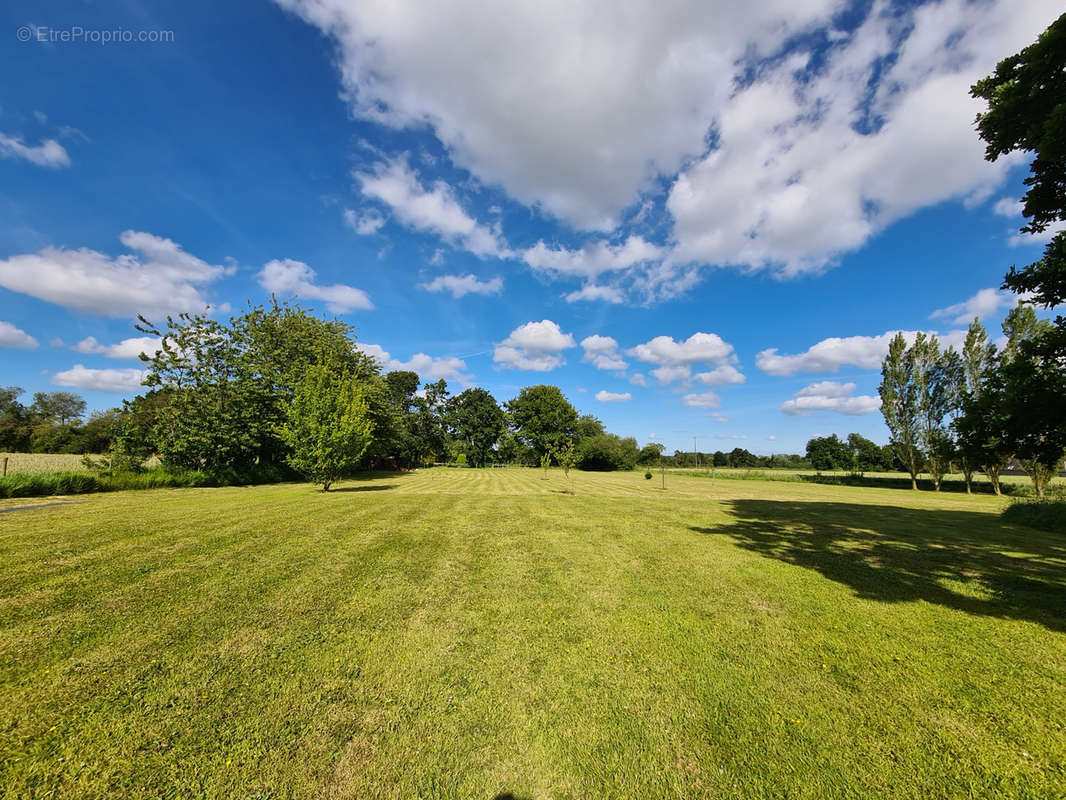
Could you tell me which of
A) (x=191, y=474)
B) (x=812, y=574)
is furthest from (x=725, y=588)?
(x=191, y=474)

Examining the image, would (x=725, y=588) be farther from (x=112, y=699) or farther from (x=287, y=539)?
(x=287, y=539)

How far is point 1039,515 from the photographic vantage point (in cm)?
1486

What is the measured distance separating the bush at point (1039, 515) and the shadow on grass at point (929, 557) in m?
0.98

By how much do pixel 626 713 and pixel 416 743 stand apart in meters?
2.08

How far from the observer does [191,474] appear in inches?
905

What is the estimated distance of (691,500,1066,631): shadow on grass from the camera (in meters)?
6.51

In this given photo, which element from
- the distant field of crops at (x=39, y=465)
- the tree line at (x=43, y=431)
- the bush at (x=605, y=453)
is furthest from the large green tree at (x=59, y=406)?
the bush at (x=605, y=453)

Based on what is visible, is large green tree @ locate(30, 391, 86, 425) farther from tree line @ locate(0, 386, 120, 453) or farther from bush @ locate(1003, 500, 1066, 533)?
bush @ locate(1003, 500, 1066, 533)

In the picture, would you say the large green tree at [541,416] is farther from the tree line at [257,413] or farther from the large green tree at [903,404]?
the large green tree at [903,404]

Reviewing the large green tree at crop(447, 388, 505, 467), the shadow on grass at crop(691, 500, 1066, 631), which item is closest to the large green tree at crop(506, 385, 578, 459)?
the large green tree at crop(447, 388, 505, 467)

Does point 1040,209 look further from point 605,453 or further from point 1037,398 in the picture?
point 605,453

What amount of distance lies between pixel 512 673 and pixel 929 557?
11385 mm

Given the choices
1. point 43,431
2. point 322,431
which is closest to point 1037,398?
point 322,431

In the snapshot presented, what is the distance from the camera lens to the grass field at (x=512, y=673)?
2967mm
